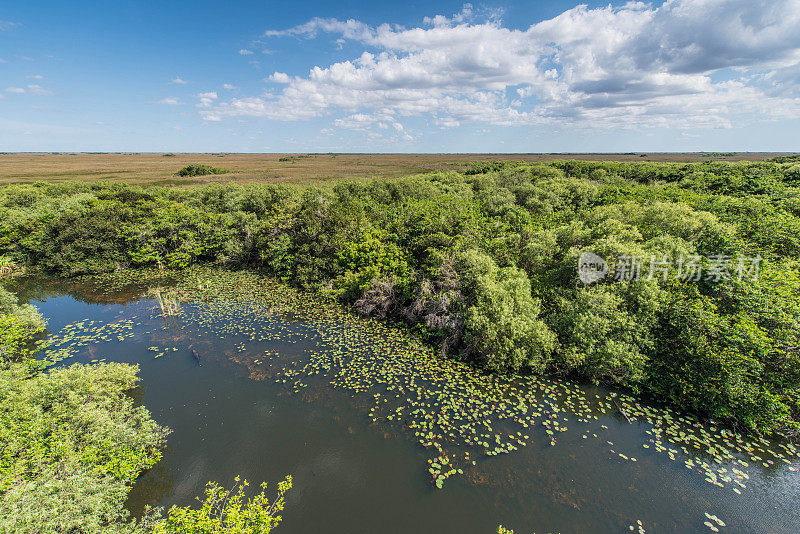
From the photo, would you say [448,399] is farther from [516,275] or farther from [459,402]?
[516,275]

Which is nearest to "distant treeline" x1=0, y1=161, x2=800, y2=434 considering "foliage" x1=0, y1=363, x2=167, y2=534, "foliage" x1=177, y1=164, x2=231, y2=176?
"foliage" x1=0, y1=363, x2=167, y2=534

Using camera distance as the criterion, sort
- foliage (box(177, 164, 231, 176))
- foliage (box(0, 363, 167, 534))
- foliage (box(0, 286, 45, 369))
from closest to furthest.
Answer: foliage (box(0, 363, 167, 534)) < foliage (box(0, 286, 45, 369)) < foliage (box(177, 164, 231, 176))

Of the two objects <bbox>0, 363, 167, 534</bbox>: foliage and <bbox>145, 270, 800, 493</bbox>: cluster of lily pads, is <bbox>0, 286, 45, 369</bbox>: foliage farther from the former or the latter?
<bbox>145, 270, 800, 493</bbox>: cluster of lily pads

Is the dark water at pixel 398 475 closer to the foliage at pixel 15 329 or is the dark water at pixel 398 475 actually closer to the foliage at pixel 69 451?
the foliage at pixel 69 451

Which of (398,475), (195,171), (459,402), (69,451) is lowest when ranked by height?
(398,475)

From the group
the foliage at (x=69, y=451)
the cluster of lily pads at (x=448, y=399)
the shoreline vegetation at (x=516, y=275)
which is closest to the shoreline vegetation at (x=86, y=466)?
the foliage at (x=69, y=451)

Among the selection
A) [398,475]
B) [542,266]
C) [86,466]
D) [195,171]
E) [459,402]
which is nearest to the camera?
[86,466]

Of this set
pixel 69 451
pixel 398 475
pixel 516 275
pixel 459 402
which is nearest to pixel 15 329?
pixel 69 451
